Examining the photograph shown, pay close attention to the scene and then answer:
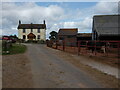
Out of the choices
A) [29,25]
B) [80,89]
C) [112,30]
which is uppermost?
[29,25]

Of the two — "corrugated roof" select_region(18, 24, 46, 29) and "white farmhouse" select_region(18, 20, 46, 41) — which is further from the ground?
"corrugated roof" select_region(18, 24, 46, 29)

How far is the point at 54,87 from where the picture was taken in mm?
5559

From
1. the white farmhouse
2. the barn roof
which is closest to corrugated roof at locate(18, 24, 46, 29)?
the white farmhouse

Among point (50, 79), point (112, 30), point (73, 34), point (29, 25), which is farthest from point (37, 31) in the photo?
point (50, 79)

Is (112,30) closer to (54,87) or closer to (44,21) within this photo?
(54,87)

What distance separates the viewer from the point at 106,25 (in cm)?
2117

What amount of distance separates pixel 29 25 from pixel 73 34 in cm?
2696

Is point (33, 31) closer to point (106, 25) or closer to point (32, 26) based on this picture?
point (32, 26)

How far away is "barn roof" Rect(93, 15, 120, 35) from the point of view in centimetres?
1910

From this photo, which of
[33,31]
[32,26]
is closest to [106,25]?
[33,31]

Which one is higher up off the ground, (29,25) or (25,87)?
(29,25)

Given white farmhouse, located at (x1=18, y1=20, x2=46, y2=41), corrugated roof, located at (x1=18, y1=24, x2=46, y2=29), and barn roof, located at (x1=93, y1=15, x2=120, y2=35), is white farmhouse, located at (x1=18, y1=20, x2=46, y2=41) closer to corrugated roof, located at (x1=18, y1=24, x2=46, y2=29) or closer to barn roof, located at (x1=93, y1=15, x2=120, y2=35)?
corrugated roof, located at (x1=18, y1=24, x2=46, y2=29)

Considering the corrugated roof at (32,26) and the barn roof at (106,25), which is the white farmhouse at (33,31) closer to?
the corrugated roof at (32,26)

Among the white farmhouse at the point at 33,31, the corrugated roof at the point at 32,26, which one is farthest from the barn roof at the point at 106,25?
the corrugated roof at the point at 32,26
